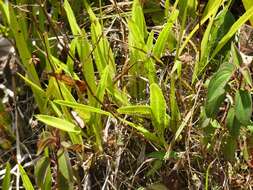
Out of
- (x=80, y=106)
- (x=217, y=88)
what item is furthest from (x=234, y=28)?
(x=80, y=106)

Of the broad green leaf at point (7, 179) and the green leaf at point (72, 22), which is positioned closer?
the broad green leaf at point (7, 179)

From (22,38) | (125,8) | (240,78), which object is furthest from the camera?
(125,8)

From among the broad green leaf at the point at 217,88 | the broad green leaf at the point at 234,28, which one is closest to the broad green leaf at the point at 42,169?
the broad green leaf at the point at 217,88

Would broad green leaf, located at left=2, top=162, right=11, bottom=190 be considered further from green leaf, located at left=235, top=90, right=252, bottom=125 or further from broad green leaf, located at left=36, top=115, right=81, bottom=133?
green leaf, located at left=235, top=90, right=252, bottom=125

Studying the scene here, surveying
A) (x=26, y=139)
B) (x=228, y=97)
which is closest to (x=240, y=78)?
(x=228, y=97)

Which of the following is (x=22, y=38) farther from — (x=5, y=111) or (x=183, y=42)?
(x=183, y=42)

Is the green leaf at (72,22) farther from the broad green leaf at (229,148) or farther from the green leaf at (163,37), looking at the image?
the broad green leaf at (229,148)

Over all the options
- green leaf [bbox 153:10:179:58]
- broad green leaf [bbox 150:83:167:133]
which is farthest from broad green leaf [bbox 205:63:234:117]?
green leaf [bbox 153:10:179:58]
